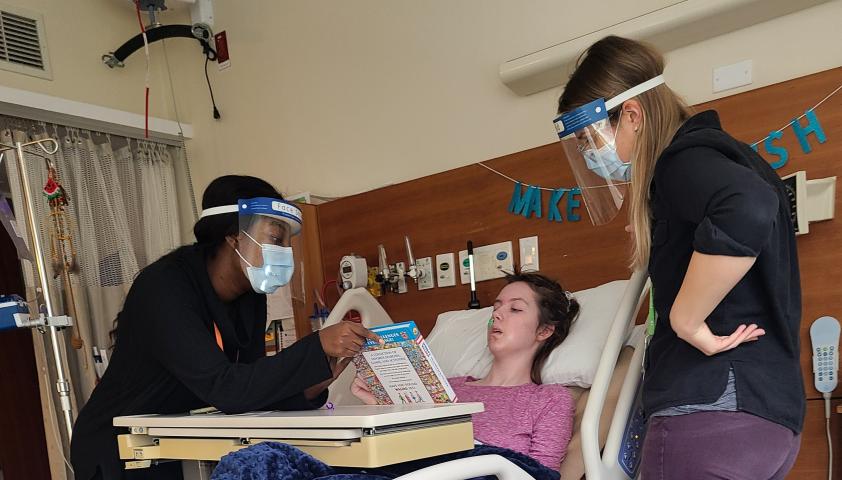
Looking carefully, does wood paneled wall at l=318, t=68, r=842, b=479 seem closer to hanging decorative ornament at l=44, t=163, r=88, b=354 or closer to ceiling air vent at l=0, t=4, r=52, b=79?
hanging decorative ornament at l=44, t=163, r=88, b=354

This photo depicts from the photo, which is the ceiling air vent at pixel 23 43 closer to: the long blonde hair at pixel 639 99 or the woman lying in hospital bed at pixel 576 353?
the woman lying in hospital bed at pixel 576 353

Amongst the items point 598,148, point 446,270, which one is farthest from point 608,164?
point 446,270

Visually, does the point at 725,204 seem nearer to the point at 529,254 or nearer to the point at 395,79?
the point at 529,254

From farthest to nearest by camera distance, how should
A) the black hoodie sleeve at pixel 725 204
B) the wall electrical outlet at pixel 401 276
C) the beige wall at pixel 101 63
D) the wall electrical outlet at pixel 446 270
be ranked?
the beige wall at pixel 101 63, the wall electrical outlet at pixel 401 276, the wall electrical outlet at pixel 446 270, the black hoodie sleeve at pixel 725 204

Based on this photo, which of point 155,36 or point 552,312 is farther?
point 155,36

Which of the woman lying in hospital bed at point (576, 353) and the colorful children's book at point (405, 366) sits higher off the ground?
the colorful children's book at point (405, 366)

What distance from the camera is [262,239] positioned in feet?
6.20

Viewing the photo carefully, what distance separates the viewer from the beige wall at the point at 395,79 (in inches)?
92.0

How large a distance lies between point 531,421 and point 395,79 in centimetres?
181

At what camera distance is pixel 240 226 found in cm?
187

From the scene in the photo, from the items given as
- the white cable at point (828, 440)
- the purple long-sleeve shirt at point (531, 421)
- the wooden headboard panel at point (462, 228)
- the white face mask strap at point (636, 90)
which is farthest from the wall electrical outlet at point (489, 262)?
the white face mask strap at point (636, 90)

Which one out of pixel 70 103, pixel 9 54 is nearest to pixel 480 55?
pixel 70 103

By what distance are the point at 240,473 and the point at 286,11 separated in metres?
2.96

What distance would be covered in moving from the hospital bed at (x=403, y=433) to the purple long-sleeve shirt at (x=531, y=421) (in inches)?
2.5
